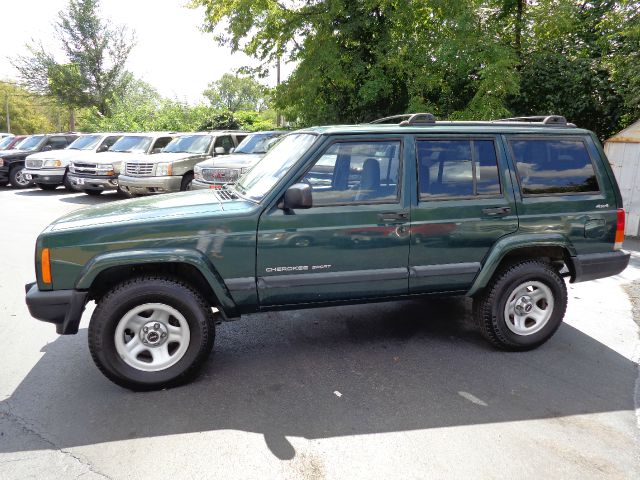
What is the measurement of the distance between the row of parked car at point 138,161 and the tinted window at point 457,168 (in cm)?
609

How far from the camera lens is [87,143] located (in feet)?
53.0

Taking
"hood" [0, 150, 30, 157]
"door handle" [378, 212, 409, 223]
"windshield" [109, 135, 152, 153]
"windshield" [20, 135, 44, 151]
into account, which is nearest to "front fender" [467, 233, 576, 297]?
"door handle" [378, 212, 409, 223]

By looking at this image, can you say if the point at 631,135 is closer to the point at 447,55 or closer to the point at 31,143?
the point at 447,55

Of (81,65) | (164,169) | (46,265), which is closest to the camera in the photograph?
(46,265)

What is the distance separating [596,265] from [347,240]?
91.4 inches

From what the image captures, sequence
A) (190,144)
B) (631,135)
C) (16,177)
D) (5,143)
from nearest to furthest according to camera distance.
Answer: (631,135) → (190,144) → (16,177) → (5,143)

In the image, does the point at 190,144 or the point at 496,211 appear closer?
the point at 496,211

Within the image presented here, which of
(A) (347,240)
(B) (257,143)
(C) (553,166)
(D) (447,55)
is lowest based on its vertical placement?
(A) (347,240)

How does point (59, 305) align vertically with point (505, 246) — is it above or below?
below

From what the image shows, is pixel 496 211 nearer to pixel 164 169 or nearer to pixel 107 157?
pixel 164 169

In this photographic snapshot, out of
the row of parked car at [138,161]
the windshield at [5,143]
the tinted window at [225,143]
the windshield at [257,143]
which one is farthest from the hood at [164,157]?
the windshield at [5,143]

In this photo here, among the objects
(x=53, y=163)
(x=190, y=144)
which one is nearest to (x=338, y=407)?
(x=190, y=144)

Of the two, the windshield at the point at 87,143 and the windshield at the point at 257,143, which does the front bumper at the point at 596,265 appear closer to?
the windshield at the point at 257,143

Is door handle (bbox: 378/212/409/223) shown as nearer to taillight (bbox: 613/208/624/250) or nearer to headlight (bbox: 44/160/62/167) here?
taillight (bbox: 613/208/624/250)
